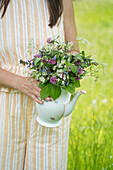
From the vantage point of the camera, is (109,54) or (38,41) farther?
(109,54)

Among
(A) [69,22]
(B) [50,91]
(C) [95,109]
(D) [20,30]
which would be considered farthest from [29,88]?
(C) [95,109]

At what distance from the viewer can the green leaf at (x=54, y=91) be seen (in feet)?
3.58

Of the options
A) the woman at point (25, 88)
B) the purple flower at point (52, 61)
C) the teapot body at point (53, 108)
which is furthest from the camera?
the woman at point (25, 88)

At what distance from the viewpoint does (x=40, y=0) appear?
1.30m

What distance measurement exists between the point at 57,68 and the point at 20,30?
0.37 m

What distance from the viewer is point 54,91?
43.0 inches

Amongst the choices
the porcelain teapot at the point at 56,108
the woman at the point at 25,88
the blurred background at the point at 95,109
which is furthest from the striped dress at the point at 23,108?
the blurred background at the point at 95,109

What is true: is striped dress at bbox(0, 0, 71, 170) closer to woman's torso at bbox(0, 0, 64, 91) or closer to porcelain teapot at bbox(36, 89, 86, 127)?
woman's torso at bbox(0, 0, 64, 91)

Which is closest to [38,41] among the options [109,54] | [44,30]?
[44,30]

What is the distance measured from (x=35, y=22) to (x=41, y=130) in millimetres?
593

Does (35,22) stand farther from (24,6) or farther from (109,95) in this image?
(109,95)

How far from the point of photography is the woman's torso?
126cm

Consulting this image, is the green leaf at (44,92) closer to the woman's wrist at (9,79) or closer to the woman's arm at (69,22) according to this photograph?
the woman's wrist at (9,79)

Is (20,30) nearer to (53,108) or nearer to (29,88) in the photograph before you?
(29,88)
